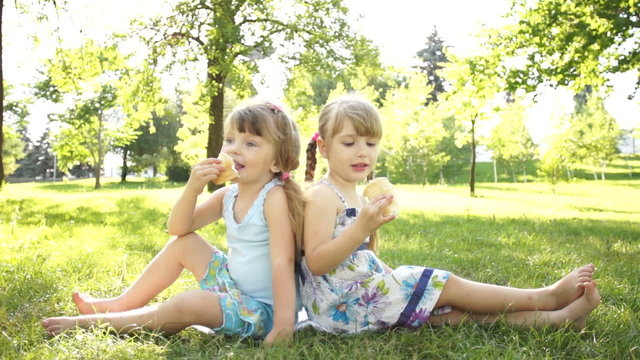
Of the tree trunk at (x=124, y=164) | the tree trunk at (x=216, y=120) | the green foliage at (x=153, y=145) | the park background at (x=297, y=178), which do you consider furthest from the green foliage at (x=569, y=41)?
the tree trunk at (x=124, y=164)

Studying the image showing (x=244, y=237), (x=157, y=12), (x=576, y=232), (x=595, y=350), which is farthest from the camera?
(x=157, y=12)

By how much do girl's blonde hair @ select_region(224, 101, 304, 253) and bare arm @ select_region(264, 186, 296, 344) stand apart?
5 cm

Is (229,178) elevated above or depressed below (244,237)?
above

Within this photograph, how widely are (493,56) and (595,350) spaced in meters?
9.81

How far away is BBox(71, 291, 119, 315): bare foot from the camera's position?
3.10m

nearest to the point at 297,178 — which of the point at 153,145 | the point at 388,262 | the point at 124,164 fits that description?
the point at 388,262

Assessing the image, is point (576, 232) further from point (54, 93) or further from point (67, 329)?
point (54, 93)

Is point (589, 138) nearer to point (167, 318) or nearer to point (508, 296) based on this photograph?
point (508, 296)

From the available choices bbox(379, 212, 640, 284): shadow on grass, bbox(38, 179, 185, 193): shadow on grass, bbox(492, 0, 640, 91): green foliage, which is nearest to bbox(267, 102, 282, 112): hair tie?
bbox(379, 212, 640, 284): shadow on grass

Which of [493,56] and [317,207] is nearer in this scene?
[317,207]

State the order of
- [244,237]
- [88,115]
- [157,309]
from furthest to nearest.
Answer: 1. [88,115]
2. [244,237]
3. [157,309]

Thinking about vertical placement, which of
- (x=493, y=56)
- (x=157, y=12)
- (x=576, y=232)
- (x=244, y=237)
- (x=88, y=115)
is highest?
(x=157, y=12)

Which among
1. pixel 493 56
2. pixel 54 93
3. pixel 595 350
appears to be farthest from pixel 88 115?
pixel 595 350

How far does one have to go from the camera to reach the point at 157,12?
47.9ft
